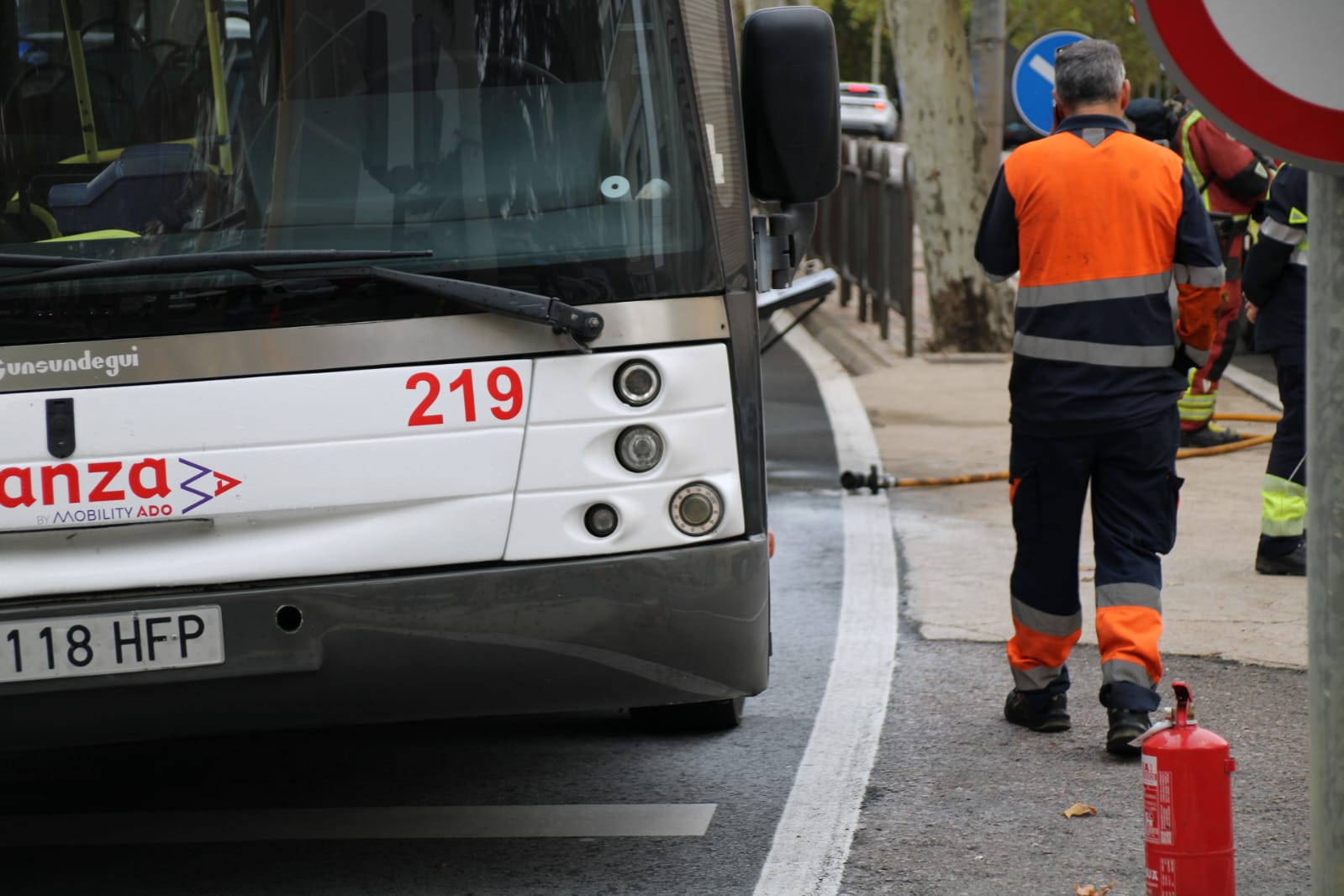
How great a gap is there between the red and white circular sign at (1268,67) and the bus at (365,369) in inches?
58.2

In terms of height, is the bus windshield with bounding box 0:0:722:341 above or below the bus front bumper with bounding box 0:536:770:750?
above

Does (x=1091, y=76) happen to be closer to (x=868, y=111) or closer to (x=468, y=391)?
(x=468, y=391)

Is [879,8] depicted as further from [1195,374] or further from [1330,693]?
[1330,693]

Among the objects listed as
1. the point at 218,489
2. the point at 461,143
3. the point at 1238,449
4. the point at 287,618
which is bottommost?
the point at 1238,449

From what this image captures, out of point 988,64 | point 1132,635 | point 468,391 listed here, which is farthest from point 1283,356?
point 988,64

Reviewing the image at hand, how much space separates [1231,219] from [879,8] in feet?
173

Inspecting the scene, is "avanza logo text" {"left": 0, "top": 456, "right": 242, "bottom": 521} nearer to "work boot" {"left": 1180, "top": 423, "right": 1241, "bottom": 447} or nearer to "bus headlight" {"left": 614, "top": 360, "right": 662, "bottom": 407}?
"bus headlight" {"left": 614, "top": 360, "right": 662, "bottom": 407}

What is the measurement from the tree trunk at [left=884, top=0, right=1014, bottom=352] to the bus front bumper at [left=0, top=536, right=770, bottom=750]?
12.0 meters

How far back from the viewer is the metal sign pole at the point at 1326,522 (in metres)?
2.98

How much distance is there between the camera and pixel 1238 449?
10.5m

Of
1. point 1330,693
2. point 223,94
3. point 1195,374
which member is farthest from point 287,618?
point 1195,374

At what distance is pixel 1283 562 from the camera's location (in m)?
7.48

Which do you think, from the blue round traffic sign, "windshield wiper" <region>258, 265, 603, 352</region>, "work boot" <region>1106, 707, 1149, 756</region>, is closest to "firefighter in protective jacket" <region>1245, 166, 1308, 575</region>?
"work boot" <region>1106, 707, 1149, 756</region>

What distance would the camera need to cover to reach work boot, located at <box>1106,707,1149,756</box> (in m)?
5.21
